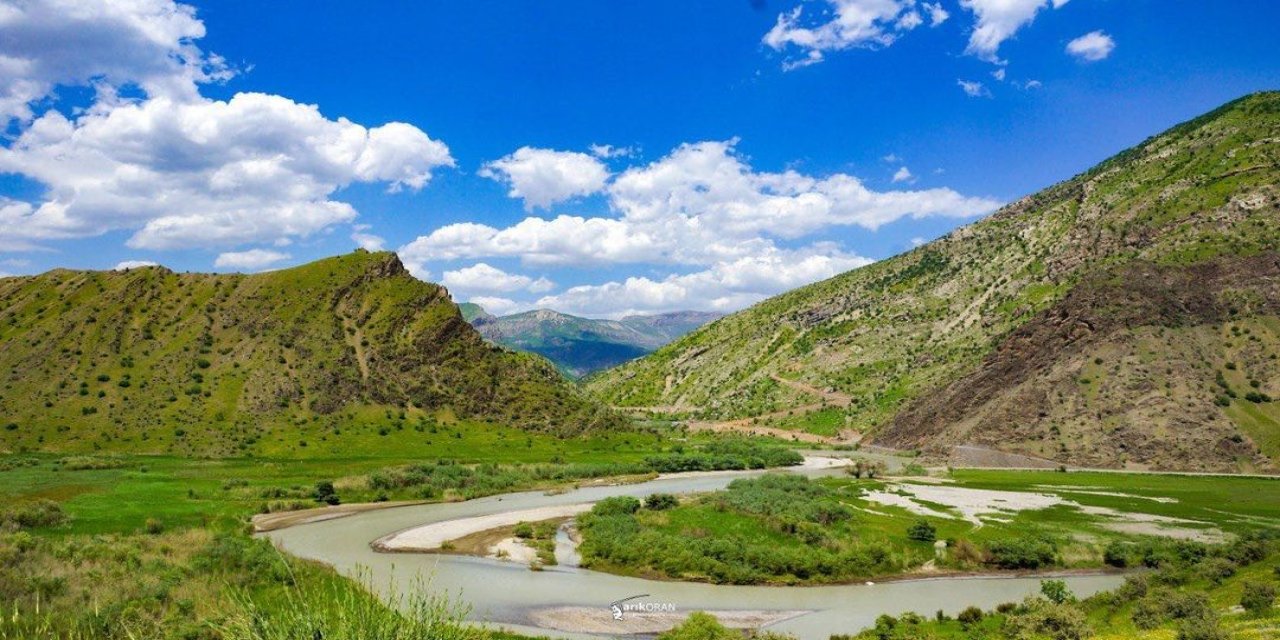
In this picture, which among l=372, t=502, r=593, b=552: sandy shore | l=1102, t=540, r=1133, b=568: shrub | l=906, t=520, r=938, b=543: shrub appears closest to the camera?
l=1102, t=540, r=1133, b=568: shrub

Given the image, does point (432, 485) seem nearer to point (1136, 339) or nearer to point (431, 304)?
point (431, 304)

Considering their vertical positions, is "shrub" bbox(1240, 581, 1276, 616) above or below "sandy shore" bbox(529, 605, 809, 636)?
above

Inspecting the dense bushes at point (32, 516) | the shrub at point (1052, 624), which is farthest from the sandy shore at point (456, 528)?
the shrub at point (1052, 624)

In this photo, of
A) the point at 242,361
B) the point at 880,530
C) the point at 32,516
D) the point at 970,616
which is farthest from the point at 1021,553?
the point at 242,361

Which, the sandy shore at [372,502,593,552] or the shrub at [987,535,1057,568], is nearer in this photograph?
the shrub at [987,535,1057,568]

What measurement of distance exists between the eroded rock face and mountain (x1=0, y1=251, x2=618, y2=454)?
69.9m

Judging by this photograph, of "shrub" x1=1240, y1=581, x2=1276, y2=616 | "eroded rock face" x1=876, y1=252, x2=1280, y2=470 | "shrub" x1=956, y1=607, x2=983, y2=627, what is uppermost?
"eroded rock face" x1=876, y1=252, x2=1280, y2=470

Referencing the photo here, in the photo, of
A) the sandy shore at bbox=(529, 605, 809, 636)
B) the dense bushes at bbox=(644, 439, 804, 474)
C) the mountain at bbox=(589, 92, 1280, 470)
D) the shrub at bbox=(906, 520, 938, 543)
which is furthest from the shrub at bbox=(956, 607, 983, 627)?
the mountain at bbox=(589, 92, 1280, 470)

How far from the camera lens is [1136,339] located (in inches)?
4227

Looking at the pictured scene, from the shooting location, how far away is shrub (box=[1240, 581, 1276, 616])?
2839 cm

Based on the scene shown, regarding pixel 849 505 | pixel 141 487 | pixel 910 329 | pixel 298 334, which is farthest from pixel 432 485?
pixel 910 329

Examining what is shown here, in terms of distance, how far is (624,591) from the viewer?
43.3 meters

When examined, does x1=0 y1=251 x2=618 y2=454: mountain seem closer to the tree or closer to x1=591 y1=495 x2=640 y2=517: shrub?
the tree

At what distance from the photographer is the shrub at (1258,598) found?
28.4 m
